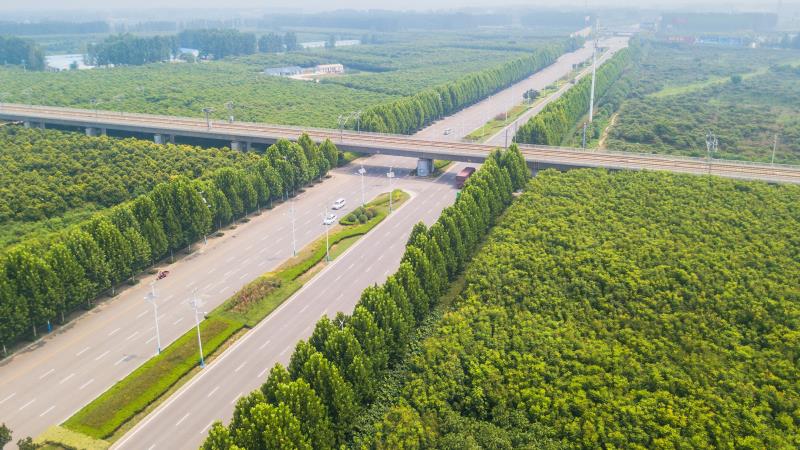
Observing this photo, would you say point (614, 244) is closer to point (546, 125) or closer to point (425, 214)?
point (425, 214)

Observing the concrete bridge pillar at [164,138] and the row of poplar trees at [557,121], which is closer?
the row of poplar trees at [557,121]

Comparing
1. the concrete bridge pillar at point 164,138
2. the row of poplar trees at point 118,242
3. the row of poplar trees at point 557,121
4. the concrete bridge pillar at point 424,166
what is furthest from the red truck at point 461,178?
the concrete bridge pillar at point 164,138

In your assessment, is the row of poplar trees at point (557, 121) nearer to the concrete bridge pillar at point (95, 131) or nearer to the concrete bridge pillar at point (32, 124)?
the concrete bridge pillar at point (95, 131)

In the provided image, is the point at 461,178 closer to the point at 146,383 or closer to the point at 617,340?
the point at 617,340

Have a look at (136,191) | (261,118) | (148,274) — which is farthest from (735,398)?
(261,118)

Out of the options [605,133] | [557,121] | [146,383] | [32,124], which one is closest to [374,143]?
[557,121]

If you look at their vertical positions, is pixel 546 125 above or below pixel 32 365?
above
